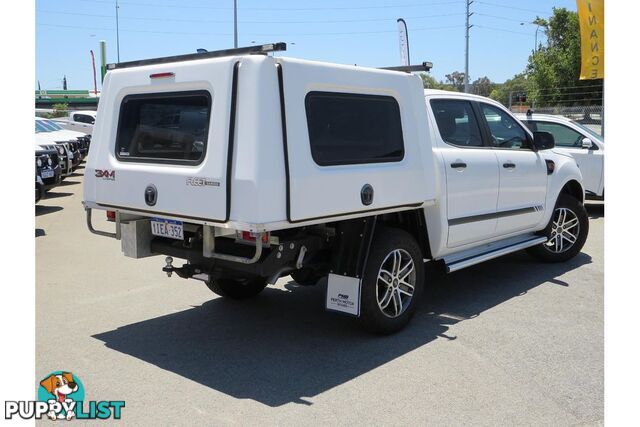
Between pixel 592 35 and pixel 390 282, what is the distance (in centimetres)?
1208

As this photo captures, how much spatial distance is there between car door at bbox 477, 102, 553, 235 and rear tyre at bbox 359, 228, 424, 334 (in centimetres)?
157

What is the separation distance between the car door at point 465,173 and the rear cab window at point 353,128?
774 millimetres

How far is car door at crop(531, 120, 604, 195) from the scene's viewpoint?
37.2 ft

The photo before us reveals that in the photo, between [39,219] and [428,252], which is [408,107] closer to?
[428,252]

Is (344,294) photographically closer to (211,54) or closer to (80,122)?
(211,54)

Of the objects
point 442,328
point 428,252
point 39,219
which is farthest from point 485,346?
point 39,219

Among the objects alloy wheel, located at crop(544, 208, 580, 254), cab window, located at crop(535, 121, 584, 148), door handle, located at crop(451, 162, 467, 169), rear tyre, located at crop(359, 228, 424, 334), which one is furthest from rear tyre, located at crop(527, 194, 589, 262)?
cab window, located at crop(535, 121, 584, 148)

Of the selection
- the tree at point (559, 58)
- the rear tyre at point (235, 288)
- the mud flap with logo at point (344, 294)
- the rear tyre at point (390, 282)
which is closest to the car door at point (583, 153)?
the rear tyre at point (390, 282)

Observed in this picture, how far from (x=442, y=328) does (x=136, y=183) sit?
2912 millimetres

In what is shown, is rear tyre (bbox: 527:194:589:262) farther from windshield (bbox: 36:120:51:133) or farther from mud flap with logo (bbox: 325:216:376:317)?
windshield (bbox: 36:120:51:133)

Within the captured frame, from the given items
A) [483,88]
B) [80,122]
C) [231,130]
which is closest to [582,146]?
[231,130]

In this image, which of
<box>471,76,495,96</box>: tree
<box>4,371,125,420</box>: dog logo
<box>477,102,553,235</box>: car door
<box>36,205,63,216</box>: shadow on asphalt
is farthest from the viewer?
<box>471,76,495,96</box>: tree

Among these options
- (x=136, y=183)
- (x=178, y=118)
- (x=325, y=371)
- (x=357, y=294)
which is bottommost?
(x=325, y=371)

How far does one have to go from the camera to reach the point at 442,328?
5.62 metres
